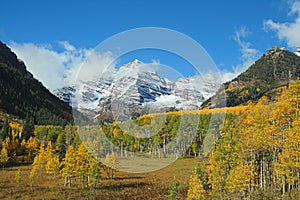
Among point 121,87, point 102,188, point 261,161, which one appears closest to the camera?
point 261,161

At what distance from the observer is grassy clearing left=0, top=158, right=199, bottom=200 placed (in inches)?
2114

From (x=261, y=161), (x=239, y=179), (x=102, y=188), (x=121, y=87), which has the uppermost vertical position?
(x=121, y=87)

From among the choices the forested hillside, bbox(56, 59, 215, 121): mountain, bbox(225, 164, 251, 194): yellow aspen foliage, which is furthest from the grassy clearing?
bbox(56, 59, 215, 121): mountain

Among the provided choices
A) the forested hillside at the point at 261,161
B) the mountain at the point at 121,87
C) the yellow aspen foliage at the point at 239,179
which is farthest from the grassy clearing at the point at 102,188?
the mountain at the point at 121,87

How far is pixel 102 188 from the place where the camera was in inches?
2384

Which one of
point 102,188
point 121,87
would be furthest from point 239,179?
point 102,188

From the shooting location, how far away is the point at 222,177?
4244 centimetres

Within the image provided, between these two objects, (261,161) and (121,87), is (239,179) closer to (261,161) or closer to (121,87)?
(261,161)

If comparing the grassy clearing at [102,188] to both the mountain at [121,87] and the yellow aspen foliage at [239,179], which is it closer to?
the yellow aspen foliage at [239,179]

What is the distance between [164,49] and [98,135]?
71.9 m

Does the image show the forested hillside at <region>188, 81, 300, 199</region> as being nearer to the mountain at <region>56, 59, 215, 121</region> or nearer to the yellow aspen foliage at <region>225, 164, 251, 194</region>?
the yellow aspen foliage at <region>225, 164, 251, 194</region>

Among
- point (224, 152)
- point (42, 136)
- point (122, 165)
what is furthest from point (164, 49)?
point (42, 136)

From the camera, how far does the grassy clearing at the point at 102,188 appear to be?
176ft

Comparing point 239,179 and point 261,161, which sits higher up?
point 261,161
